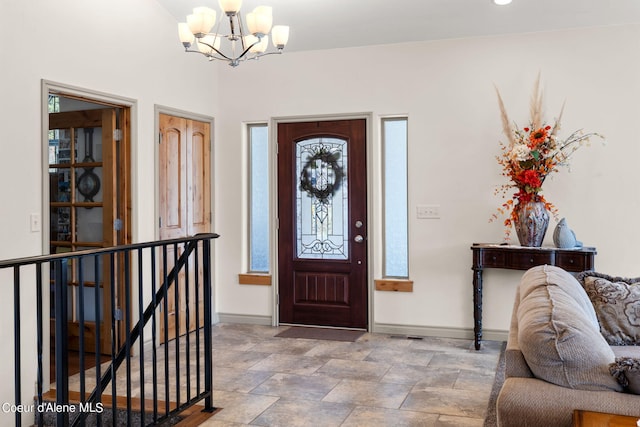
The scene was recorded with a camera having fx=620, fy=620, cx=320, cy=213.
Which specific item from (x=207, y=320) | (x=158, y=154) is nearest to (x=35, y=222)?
(x=207, y=320)

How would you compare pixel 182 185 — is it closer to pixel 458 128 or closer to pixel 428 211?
pixel 428 211

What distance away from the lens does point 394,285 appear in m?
5.54

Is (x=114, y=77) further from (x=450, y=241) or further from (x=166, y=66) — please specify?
(x=450, y=241)

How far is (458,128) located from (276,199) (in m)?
1.80

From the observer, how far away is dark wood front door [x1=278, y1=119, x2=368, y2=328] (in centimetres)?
565

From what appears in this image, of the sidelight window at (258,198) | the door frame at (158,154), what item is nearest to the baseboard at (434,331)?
the sidelight window at (258,198)

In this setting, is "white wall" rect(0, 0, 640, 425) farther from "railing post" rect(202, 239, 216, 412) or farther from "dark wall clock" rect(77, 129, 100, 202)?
"railing post" rect(202, 239, 216, 412)

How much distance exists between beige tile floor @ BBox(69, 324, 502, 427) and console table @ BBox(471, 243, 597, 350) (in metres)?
0.41

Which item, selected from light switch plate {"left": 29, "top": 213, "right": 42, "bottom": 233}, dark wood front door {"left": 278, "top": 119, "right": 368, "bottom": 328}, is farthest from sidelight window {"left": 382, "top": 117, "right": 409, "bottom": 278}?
light switch plate {"left": 29, "top": 213, "right": 42, "bottom": 233}

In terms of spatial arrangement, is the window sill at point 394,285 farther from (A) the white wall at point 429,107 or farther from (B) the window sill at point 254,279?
(B) the window sill at point 254,279

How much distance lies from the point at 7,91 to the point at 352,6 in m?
2.60

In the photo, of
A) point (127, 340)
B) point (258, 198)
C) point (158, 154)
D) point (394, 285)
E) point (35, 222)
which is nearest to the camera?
point (127, 340)

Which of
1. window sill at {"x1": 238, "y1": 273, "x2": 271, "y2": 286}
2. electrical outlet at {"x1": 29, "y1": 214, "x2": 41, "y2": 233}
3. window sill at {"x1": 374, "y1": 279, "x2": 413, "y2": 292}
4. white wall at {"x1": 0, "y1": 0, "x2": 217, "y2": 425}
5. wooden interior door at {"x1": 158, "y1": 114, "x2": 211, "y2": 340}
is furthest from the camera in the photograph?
window sill at {"x1": 238, "y1": 273, "x2": 271, "y2": 286}

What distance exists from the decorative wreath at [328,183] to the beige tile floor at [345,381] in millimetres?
1335
